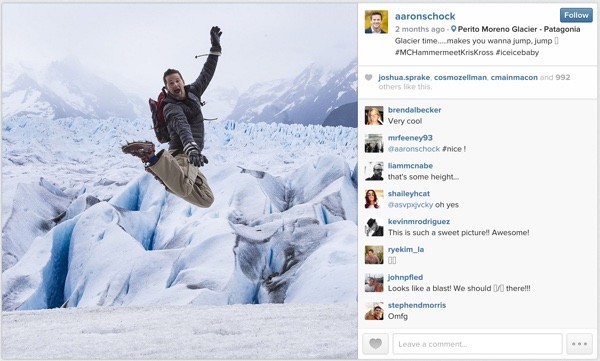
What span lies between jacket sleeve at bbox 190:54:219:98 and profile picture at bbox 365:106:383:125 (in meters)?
1.30

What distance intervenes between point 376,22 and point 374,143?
33.4 inches

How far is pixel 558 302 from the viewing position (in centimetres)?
446

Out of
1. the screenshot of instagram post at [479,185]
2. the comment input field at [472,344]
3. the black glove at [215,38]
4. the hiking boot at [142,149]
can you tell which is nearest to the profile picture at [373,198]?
the screenshot of instagram post at [479,185]

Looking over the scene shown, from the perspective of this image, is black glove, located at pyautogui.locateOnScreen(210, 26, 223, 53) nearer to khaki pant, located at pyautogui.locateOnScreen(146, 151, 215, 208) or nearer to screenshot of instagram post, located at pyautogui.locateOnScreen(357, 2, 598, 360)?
khaki pant, located at pyautogui.locateOnScreen(146, 151, 215, 208)

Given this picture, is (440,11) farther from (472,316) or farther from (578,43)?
(472,316)

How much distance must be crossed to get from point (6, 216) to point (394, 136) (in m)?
3.39

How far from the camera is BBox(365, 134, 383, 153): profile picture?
4488mm

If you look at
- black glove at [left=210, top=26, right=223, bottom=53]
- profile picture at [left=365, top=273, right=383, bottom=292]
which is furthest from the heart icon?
black glove at [left=210, top=26, right=223, bottom=53]

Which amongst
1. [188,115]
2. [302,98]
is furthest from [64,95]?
[302,98]

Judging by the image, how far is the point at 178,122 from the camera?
4.73 metres

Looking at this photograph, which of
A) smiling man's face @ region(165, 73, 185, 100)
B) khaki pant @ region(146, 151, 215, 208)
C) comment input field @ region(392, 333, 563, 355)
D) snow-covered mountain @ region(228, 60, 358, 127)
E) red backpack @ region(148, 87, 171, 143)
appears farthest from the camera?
snow-covered mountain @ region(228, 60, 358, 127)

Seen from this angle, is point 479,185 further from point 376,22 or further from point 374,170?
point 376,22

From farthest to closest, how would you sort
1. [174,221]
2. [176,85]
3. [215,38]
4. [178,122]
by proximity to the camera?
[174,221], [215,38], [176,85], [178,122]

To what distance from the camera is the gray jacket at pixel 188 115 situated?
472 centimetres
